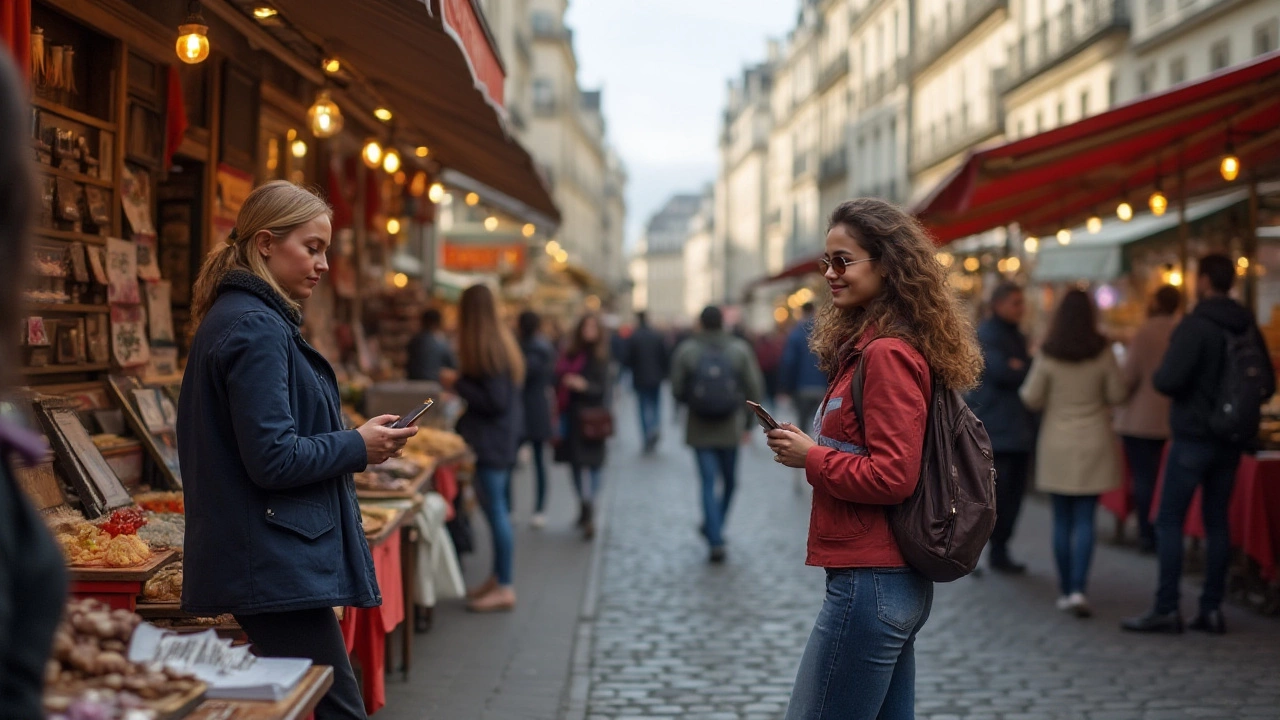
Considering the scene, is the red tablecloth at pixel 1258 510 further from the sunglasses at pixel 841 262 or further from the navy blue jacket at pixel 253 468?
the navy blue jacket at pixel 253 468

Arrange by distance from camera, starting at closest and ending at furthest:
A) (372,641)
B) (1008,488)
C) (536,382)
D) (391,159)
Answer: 1. (372,641)
2. (1008,488)
3. (391,159)
4. (536,382)

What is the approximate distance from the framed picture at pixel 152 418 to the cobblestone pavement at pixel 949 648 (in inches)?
84.9

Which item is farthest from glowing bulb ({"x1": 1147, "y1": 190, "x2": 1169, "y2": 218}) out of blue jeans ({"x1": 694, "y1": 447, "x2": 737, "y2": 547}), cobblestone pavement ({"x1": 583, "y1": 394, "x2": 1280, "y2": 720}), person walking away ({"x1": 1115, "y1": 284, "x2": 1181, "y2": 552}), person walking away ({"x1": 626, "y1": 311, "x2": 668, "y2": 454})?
person walking away ({"x1": 626, "y1": 311, "x2": 668, "y2": 454})

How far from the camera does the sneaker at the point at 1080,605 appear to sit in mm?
8461

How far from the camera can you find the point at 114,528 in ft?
15.6

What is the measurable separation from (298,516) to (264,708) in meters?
0.79

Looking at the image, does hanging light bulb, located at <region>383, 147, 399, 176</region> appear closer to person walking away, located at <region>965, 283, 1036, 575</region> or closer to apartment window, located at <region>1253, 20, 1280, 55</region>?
person walking away, located at <region>965, 283, 1036, 575</region>

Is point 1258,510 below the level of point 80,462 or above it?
below

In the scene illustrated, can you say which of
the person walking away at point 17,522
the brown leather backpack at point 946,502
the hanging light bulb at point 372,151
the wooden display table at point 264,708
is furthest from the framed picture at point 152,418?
the hanging light bulb at point 372,151

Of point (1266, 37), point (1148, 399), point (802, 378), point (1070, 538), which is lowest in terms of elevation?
point (1070, 538)

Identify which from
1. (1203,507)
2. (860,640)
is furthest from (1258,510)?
(860,640)

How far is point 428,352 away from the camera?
1218 centimetres

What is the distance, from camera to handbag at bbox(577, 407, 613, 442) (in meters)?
12.9

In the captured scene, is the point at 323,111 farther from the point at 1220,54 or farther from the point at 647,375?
the point at 1220,54
